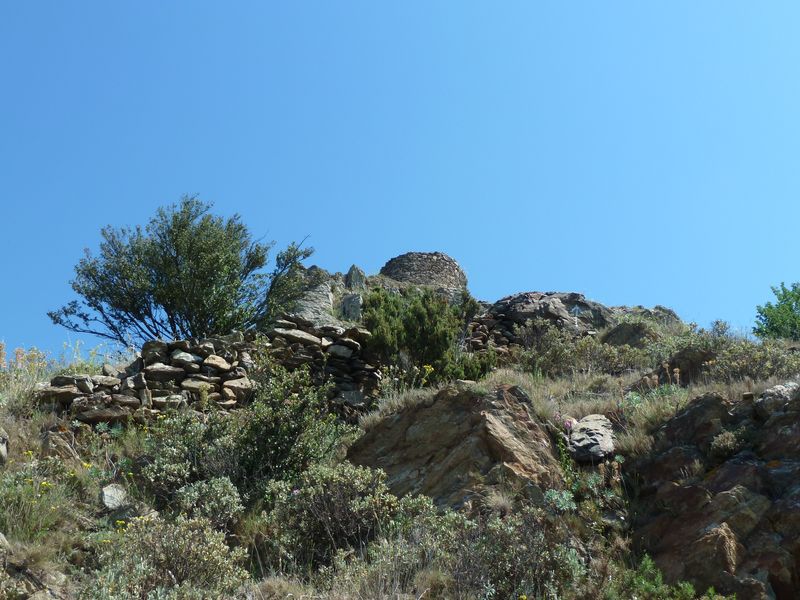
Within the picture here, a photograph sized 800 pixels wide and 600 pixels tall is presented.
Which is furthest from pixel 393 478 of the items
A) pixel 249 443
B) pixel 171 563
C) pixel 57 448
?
pixel 57 448

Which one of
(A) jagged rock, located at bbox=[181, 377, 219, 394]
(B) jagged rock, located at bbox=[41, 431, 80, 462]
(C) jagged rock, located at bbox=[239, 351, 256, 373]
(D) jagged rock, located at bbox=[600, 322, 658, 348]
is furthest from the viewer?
(D) jagged rock, located at bbox=[600, 322, 658, 348]

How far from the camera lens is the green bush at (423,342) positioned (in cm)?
1112

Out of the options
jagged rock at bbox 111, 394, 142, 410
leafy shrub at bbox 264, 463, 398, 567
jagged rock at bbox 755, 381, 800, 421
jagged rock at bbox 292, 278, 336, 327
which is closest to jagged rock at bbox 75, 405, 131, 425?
jagged rock at bbox 111, 394, 142, 410

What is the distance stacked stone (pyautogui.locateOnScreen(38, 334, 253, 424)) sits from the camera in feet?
30.4

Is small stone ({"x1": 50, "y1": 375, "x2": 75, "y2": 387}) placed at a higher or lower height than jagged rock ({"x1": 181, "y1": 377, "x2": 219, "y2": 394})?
higher

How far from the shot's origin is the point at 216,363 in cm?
1030

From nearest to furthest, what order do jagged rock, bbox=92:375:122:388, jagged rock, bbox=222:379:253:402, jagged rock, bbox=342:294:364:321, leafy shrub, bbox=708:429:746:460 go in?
leafy shrub, bbox=708:429:746:460 → jagged rock, bbox=92:375:122:388 → jagged rock, bbox=222:379:253:402 → jagged rock, bbox=342:294:364:321

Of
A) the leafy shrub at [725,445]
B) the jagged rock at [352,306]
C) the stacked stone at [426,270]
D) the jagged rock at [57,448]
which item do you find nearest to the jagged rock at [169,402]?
the jagged rock at [57,448]

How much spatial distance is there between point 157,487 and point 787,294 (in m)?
23.6

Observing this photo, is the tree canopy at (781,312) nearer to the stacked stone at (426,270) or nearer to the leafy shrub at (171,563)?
the stacked stone at (426,270)

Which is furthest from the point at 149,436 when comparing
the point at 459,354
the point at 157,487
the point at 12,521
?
the point at 459,354

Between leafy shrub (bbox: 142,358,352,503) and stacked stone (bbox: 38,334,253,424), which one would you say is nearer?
leafy shrub (bbox: 142,358,352,503)

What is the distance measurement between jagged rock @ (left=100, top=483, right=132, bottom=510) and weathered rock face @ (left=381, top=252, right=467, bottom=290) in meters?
17.7

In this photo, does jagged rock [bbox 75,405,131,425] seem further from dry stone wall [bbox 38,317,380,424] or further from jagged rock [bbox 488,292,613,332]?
jagged rock [bbox 488,292,613,332]
